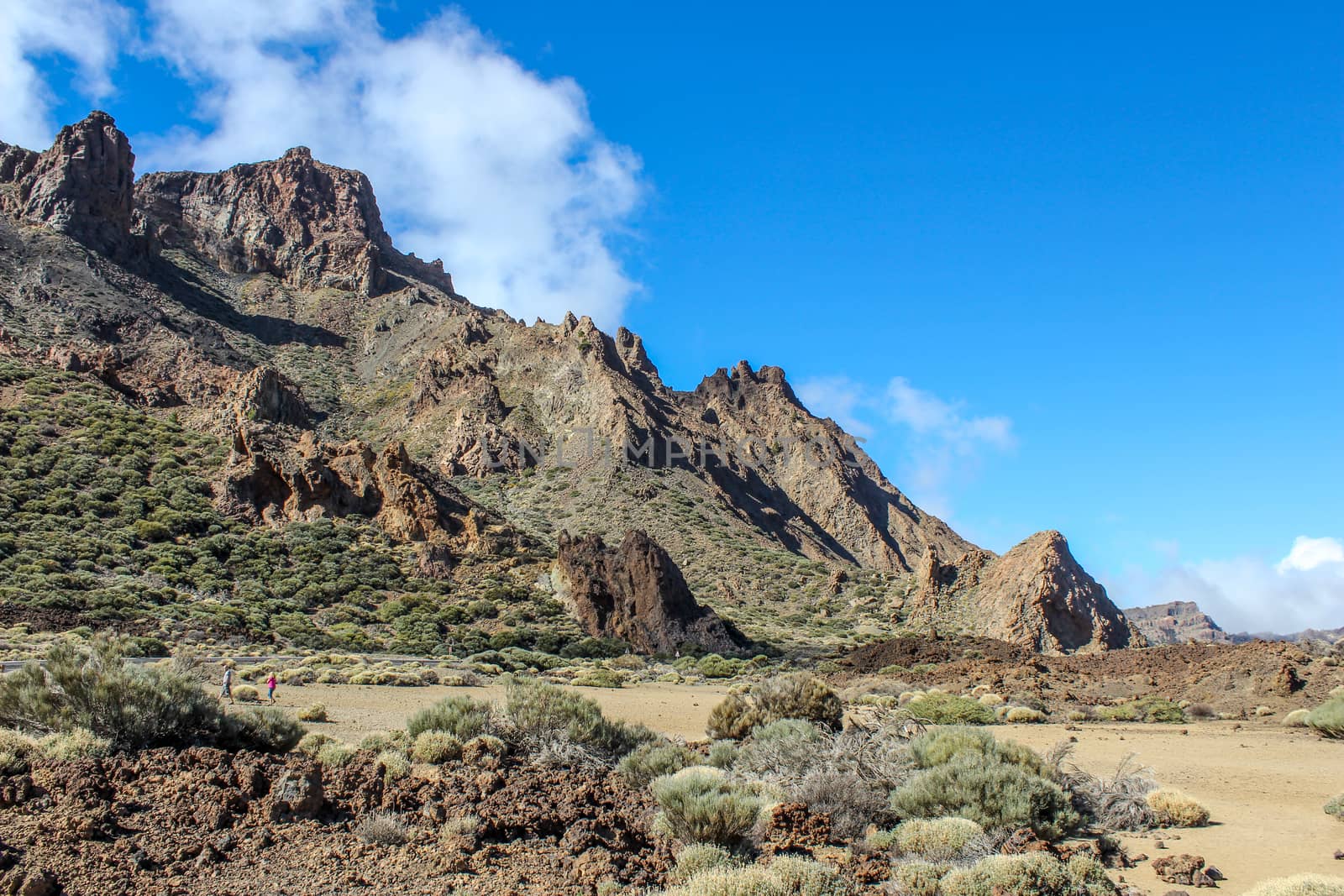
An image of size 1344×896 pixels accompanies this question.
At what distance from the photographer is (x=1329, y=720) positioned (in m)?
14.5

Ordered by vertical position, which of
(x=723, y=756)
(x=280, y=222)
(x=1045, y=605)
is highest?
(x=280, y=222)

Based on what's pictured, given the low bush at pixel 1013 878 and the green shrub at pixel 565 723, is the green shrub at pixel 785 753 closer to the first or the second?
Result: the green shrub at pixel 565 723

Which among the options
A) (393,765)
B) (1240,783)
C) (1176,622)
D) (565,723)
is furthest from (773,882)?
(1176,622)

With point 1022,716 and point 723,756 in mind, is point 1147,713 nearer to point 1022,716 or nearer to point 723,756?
point 1022,716

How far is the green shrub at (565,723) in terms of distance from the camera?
11.4 metres

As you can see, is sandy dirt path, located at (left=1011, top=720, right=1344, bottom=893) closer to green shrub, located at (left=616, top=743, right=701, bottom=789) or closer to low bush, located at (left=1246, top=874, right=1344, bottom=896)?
low bush, located at (left=1246, top=874, right=1344, bottom=896)

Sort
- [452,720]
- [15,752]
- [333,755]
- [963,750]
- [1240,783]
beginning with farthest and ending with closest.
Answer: [452,720]
[1240,783]
[333,755]
[963,750]
[15,752]

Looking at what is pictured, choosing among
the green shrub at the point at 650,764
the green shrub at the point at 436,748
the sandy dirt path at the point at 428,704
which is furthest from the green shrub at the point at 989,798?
the sandy dirt path at the point at 428,704

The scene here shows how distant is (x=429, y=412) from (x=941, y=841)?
61972mm

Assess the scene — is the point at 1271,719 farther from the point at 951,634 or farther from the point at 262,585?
the point at 262,585

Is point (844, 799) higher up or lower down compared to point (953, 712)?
lower down

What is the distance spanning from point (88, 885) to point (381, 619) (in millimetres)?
26605

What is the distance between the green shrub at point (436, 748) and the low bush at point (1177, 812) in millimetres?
7864

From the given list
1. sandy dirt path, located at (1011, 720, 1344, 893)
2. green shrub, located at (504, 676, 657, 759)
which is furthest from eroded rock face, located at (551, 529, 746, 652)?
green shrub, located at (504, 676, 657, 759)
